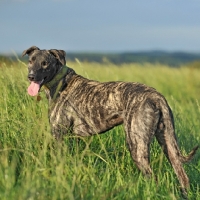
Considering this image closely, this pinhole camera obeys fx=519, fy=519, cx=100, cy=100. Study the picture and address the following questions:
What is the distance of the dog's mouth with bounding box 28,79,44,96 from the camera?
6.08 metres

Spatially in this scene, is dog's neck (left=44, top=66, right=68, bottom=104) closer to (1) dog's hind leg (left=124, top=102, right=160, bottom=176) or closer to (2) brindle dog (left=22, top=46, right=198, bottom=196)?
(2) brindle dog (left=22, top=46, right=198, bottom=196)

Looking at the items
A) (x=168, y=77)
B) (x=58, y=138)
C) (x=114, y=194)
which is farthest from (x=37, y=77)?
(x=168, y=77)

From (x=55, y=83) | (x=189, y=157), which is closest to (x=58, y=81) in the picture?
(x=55, y=83)

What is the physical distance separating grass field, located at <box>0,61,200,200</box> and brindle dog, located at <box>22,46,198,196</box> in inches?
6.5

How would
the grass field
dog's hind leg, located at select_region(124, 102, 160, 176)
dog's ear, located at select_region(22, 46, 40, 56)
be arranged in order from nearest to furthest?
the grass field
dog's hind leg, located at select_region(124, 102, 160, 176)
dog's ear, located at select_region(22, 46, 40, 56)

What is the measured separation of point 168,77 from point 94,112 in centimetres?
1230

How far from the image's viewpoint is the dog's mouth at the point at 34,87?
6082mm

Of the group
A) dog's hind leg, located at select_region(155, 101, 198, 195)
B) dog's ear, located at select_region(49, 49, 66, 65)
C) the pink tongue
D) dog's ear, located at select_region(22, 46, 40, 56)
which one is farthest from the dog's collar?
dog's hind leg, located at select_region(155, 101, 198, 195)

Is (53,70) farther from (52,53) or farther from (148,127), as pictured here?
(148,127)

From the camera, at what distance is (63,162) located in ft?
13.0

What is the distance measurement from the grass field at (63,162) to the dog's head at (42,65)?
1.11 feet

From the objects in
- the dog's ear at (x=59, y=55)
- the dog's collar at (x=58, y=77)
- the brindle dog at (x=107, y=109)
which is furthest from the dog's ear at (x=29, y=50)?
the dog's collar at (x=58, y=77)

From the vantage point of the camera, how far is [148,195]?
14.9ft

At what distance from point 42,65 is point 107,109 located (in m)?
1.07
